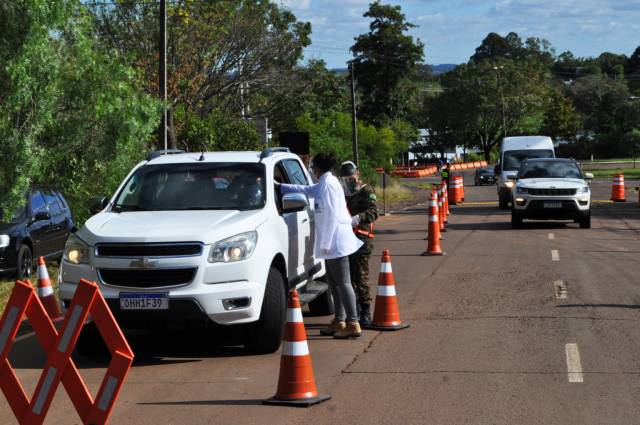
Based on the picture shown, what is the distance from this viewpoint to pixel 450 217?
31391mm

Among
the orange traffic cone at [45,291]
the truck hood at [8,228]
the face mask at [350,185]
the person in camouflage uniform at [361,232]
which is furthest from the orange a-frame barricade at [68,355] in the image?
the truck hood at [8,228]

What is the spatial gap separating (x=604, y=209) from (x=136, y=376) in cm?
2689

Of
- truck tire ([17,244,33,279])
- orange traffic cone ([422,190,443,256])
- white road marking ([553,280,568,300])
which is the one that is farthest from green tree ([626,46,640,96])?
white road marking ([553,280,568,300])

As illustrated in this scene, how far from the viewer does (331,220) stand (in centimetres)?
1058

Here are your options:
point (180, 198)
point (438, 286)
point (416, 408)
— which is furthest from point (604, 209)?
point (416, 408)

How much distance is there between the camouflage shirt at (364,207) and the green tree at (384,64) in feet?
232

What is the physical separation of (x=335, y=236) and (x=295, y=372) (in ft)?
9.25

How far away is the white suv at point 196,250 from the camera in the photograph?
951 centimetres

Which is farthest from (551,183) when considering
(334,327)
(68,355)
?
(68,355)

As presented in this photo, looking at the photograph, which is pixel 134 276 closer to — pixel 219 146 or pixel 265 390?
pixel 265 390

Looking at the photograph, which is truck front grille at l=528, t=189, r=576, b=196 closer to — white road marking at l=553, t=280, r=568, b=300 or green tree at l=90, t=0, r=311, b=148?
white road marking at l=553, t=280, r=568, b=300

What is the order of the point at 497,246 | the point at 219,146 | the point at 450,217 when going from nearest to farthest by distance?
1. the point at 497,246
2. the point at 450,217
3. the point at 219,146

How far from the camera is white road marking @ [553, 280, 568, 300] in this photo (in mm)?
13703

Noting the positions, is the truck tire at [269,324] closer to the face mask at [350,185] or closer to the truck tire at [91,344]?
the truck tire at [91,344]
